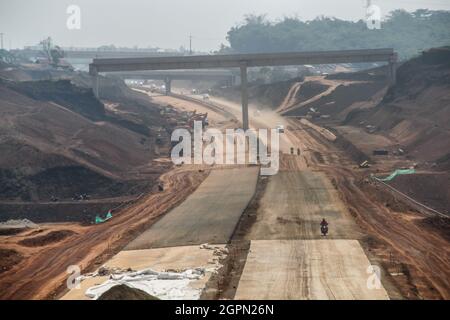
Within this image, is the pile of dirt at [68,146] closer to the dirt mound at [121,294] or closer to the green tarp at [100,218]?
the green tarp at [100,218]

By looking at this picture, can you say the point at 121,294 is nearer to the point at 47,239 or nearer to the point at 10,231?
the point at 47,239

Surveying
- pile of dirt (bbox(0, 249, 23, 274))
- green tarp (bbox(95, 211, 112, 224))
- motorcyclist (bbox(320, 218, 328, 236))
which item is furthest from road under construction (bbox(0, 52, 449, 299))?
pile of dirt (bbox(0, 249, 23, 274))

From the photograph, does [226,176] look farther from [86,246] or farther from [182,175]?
[86,246]

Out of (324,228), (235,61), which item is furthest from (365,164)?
(235,61)

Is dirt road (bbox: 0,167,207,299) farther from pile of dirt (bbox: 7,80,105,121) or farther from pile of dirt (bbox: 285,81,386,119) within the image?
pile of dirt (bbox: 285,81,386,119)

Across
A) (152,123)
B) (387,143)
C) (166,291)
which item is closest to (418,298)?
(166,291)

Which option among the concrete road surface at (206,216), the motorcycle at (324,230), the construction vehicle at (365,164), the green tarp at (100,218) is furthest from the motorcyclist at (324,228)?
the construction vehicle at (365,164)
